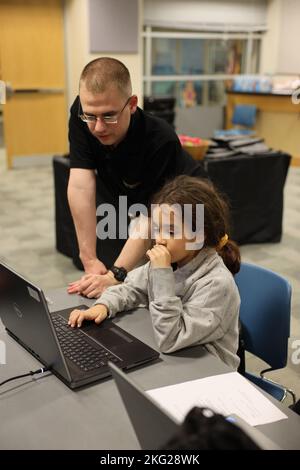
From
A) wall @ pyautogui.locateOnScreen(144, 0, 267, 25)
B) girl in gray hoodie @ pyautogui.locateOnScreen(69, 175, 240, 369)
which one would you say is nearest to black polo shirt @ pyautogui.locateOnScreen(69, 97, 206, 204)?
girl in gray hoodie @ pyautogui.locateOnScreen(69, 175, 240, 369)

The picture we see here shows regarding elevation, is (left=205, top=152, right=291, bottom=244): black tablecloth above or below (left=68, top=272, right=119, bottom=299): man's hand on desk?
below

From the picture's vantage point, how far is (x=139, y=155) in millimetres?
1863

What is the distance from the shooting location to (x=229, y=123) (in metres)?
8.31

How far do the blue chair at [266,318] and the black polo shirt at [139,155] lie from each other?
1.45 feet

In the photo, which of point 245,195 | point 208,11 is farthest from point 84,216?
point 208,11

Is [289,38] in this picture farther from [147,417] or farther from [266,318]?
[147,417]

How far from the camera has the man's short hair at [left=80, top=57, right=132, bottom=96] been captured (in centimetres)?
154

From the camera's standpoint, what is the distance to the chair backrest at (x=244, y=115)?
297 inches

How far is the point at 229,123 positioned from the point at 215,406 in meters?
7.66

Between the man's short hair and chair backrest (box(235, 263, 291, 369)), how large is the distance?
0.73 metres

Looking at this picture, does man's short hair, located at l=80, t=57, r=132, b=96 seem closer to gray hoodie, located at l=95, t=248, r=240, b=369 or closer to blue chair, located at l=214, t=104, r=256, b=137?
gray hoodie, located at l=95, t=248, r=240, b=369

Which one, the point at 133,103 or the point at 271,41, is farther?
the point at 271,41

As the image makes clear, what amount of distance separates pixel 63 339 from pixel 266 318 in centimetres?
70

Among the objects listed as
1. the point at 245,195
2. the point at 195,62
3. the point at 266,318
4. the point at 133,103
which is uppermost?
the point at 195,62
